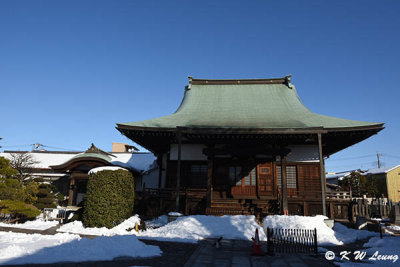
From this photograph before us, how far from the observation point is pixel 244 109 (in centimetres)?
1927

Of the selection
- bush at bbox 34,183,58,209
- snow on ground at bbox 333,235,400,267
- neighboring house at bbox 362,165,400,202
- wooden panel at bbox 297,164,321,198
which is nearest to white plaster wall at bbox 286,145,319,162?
wooden panel at bbox 297,164,321,198

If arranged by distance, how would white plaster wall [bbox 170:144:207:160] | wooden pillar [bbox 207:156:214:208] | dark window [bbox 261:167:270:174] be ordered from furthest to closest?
white plaster wall [bbox 170:144:207:160] < dark window [bbox 261:167:270:174] < wooden pillar [bbox 207:156:214:208]

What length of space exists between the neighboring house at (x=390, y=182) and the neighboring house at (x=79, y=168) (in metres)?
32.5

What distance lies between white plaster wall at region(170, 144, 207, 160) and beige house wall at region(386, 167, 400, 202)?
113 ft

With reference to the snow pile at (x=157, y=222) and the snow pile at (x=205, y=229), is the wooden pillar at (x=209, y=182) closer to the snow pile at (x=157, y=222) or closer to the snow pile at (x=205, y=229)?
the snow pile at (x=205, y=229)

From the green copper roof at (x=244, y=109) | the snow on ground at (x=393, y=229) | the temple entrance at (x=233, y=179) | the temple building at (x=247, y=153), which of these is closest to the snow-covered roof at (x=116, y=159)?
the temple building at (x=247, y=153)

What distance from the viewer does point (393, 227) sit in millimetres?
14109

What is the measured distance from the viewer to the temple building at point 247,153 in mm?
14531

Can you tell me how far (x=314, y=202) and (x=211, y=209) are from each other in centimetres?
651

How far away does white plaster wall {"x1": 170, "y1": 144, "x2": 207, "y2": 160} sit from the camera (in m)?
17.9

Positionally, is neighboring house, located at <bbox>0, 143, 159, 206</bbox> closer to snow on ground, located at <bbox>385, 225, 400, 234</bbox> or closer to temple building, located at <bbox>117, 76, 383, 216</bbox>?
temple building, located at <bbox>117, 76, 383, 216</bbox>

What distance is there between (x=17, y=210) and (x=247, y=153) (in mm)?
13620

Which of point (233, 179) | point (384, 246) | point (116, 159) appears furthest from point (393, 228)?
point (116, 159)

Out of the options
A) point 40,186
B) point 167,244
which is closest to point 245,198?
point 167,244
